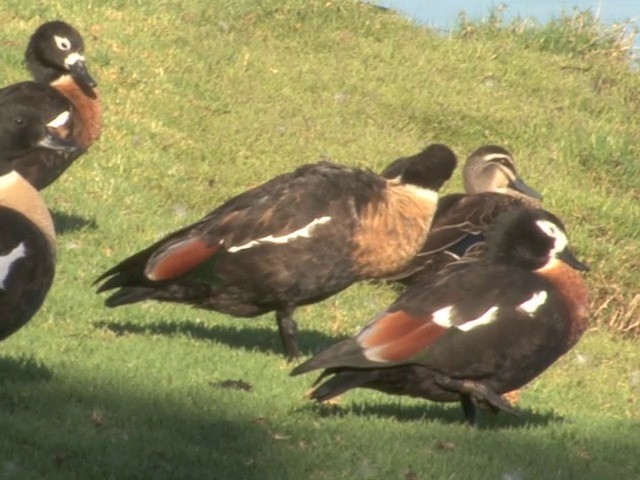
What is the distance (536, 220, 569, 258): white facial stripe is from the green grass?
96cm

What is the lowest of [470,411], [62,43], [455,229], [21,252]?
[455,229]

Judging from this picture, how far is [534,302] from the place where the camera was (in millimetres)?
8062

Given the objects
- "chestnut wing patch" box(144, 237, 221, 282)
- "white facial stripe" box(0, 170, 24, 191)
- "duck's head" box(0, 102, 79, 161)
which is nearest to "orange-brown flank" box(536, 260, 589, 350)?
"chestnut wing patch" box(144, 237, 221, 282)

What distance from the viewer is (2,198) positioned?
856 centimetres

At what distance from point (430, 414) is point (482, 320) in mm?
1033

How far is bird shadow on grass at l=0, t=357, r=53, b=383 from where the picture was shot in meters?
8.11

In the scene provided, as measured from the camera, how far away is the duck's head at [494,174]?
14.1 meters

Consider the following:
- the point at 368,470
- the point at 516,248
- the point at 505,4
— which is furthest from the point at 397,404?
the point at 505,4

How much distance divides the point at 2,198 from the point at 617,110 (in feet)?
36.1

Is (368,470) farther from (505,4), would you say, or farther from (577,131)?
(505,4)

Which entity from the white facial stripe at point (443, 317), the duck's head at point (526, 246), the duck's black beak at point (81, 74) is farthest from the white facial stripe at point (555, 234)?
the duck's black beak at point (81, 74)

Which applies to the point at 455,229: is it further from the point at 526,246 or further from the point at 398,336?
the point at 398,336

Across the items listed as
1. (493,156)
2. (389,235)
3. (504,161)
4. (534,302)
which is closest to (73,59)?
(493,156)

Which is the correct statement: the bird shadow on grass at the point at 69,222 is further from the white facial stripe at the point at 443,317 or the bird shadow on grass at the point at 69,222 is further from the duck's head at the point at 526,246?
the white facial stripe at the point at 443,317
